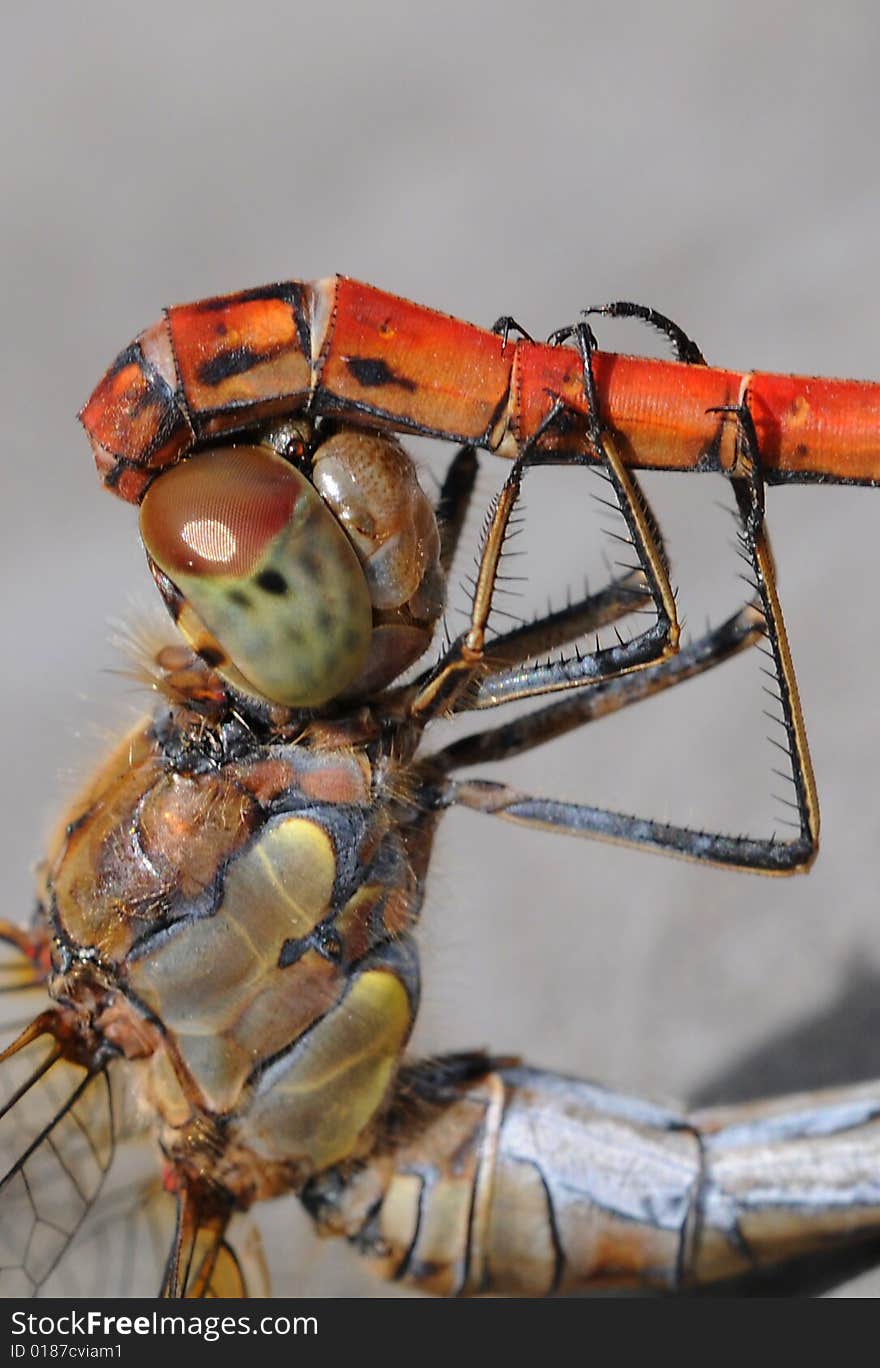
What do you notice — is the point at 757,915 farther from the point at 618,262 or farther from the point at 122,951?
the point at 618,262

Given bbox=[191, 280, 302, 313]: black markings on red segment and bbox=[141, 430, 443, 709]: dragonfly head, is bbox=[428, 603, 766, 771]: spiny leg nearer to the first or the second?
bbox=[141, 430, 443, 709]: dragonfly head

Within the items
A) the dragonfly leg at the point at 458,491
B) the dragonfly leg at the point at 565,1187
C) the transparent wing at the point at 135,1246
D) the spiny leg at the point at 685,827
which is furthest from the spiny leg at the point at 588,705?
the transparent wing at the point at 135,1246

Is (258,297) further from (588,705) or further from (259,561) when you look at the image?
(588,705)

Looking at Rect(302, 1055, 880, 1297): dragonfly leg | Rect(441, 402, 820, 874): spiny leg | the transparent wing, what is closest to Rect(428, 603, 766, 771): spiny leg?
Rect(441, 402, 820, 874): spiny leg

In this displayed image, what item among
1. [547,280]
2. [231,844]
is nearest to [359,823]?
[231,844]

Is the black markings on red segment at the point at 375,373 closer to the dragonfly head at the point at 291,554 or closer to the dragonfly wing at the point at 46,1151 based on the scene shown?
the dragonfly head at the point at 291,554

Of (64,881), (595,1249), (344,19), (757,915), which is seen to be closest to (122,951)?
(64,881)
